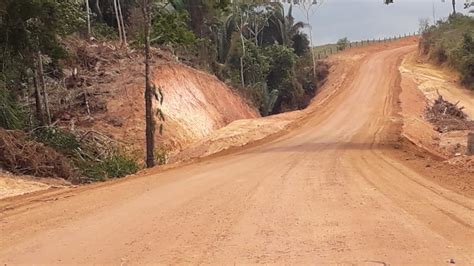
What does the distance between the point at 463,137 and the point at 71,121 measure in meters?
17.0

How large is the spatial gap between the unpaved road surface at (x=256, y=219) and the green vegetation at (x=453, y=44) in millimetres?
33092

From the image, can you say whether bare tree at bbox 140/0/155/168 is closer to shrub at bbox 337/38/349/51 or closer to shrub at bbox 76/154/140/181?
shrub at bbox 76/154/140/181

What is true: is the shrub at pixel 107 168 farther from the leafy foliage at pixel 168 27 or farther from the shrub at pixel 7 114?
the leafy foliage at pixel 168 27

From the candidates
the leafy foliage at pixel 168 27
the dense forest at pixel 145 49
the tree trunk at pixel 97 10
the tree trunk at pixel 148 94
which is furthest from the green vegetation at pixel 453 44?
the tree trunk at pixel 148 94

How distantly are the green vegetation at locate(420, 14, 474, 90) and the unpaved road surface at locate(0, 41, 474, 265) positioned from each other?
3309 centimetres

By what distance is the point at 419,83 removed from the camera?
4444 centimetres

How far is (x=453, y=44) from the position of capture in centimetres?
5122

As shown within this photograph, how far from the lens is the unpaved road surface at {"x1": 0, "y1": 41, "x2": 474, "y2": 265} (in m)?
6.47

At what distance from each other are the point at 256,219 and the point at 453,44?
156ft

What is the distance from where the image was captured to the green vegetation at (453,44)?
45.3 metres

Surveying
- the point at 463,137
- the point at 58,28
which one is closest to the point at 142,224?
the point at 58,28

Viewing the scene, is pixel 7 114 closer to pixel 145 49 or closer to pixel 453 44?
pixel 145 49

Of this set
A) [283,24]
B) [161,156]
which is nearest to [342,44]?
[283,24]

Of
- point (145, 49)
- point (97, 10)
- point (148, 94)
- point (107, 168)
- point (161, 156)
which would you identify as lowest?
point (161, 156)
